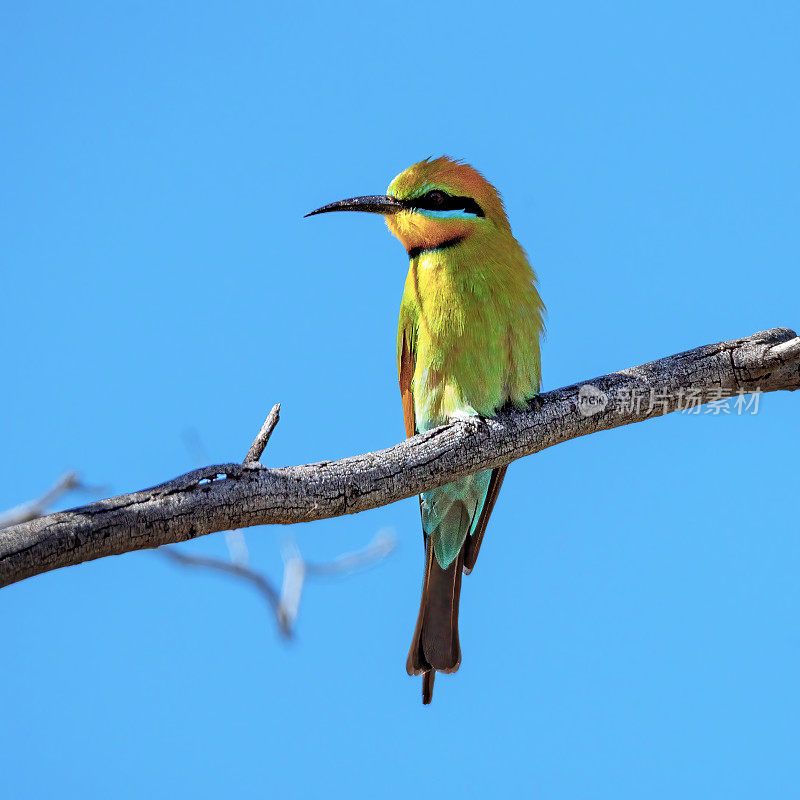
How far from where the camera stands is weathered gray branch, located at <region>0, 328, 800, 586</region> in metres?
2.30

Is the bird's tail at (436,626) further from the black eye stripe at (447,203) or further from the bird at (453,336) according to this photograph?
the black eye stripe at (447,203)

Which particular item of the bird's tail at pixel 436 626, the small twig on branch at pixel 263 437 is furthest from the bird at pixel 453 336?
the small twig on branch at pixel 263 437

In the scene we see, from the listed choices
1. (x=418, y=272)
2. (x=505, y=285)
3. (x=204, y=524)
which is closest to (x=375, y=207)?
(x=418, y=272)

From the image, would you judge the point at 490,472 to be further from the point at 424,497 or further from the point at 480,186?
the point at 480,186

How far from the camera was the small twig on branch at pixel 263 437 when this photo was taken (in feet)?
8.46

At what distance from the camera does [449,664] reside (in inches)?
132

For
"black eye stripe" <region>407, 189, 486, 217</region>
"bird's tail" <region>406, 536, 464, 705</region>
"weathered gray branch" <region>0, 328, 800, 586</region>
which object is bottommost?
"bird's tail" <region>406, 536, 464, 705</region>

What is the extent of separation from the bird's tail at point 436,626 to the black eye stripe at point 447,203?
1.28 m

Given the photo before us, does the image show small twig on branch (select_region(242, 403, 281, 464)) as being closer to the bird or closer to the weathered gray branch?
the weathered gray branch

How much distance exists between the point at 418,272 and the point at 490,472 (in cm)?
82

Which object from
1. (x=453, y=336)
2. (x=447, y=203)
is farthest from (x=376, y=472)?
(x=447, y=203)

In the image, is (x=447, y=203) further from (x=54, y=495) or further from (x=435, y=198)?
(x=54, y=495)

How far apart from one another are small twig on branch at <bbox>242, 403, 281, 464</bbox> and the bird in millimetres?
789

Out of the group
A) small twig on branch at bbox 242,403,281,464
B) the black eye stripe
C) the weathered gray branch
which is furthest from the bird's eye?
small twig on branch at bbox 242,403,281,464
